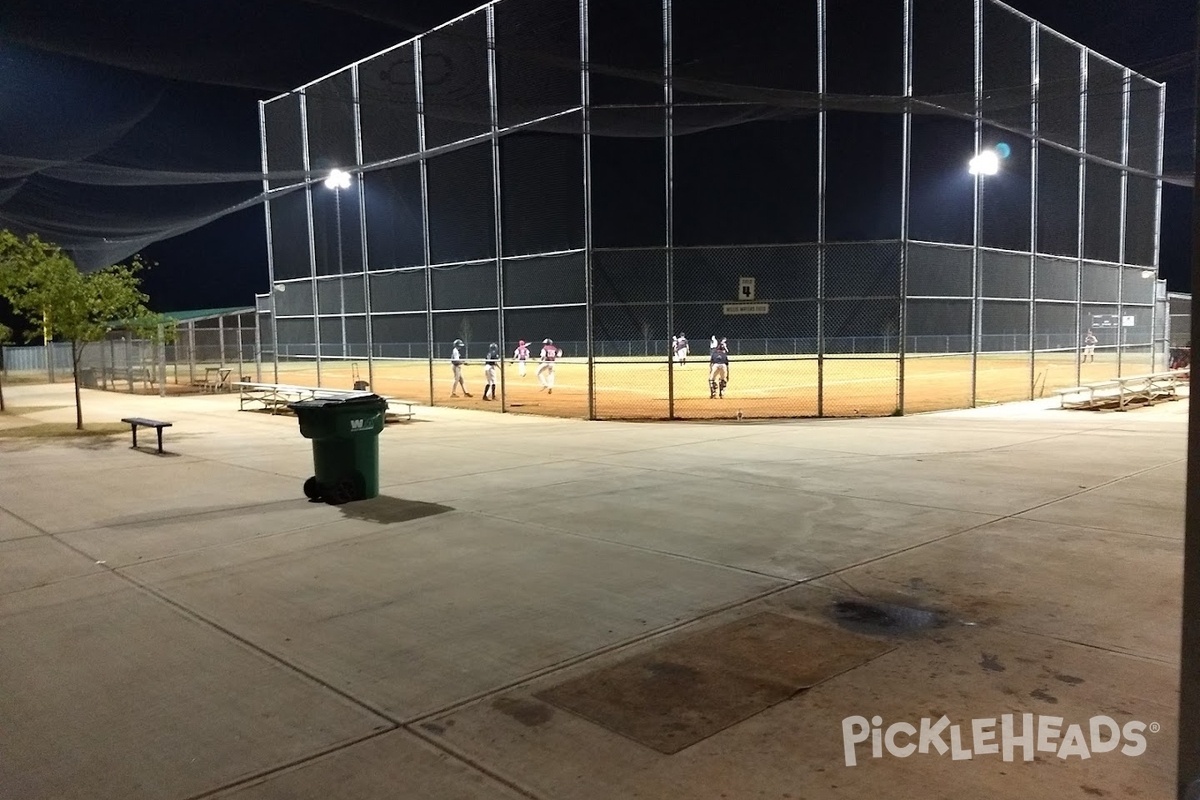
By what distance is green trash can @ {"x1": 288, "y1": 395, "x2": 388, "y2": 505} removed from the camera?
8.69m

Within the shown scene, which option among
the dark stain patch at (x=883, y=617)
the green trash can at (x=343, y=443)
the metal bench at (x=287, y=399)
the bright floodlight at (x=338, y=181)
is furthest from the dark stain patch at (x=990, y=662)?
the bright floodlight at (x=338, y=181)

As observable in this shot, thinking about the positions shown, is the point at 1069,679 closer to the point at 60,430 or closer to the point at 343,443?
the point at 343,443

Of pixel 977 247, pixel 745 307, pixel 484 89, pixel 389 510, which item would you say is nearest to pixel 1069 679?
pixel 389 510

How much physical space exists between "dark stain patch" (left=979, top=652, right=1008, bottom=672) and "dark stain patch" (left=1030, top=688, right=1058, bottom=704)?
267 mm

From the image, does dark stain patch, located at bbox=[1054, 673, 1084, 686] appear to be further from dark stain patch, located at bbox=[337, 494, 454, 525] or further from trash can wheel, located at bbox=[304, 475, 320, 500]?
trash can wheel, located at bbox=[304, 475, 320, 500]

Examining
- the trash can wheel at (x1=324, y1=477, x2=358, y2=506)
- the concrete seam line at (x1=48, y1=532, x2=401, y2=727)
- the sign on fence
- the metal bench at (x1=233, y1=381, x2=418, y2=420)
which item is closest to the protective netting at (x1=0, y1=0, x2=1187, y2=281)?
the sign on fence

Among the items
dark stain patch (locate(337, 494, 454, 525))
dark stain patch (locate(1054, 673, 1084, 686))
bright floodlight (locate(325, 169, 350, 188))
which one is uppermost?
bright floodlight (locate(325, 169, 350, 188))

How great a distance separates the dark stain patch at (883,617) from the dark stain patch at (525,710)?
6.56 feet

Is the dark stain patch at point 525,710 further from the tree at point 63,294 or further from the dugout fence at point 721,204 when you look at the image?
the tree at point 63,294

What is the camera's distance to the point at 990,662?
4.50m

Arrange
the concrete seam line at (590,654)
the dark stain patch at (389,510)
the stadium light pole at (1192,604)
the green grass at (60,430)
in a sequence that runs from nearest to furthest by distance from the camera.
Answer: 1. the stadium light pole at (1192,604)
2. the concrete seam line at (590,654)
3. the dark stain patch at (389,510)
4. the green grass at (60,430)

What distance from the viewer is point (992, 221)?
2908 centimetres

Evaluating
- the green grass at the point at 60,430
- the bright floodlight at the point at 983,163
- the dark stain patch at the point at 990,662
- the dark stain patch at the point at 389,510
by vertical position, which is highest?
the bright floodlight at the point at 983,163

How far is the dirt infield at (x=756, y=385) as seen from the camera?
19906 mm
